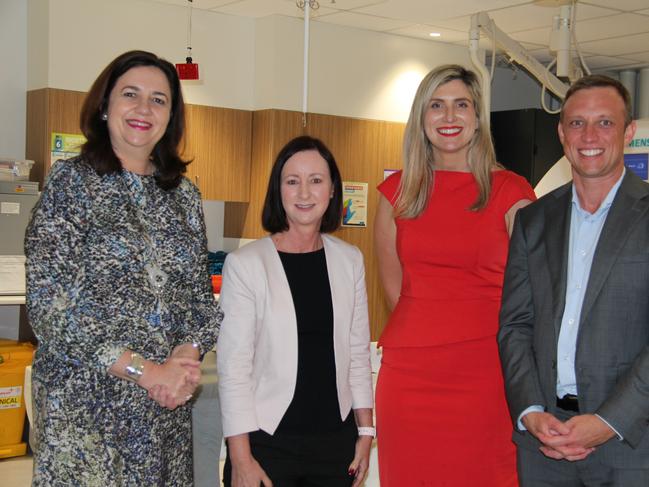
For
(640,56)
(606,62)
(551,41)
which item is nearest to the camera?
(551,41)

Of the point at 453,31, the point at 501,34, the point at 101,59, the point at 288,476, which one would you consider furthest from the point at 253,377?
the point at 453,31

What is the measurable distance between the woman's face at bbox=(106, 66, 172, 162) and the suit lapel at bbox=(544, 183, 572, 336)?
1.06 m

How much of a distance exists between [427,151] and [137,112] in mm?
1002

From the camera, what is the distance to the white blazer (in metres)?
2.16

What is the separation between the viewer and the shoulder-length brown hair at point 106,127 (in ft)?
6.74

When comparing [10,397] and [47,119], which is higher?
[47,119]

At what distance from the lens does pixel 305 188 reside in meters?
2.28

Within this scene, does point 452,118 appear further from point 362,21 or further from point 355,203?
point 355,203

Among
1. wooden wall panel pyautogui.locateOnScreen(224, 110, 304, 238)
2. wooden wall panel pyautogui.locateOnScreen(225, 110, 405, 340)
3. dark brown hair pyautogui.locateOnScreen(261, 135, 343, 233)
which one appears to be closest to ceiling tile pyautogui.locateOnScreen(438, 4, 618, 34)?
wooden wall panel pyautogui.locateOnScreen(225, 110, 405, 340)

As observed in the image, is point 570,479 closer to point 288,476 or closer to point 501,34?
point 288,476

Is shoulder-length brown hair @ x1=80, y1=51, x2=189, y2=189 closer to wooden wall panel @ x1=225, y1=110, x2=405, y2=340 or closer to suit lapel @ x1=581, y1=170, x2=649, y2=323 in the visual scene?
suit lapel @ x1=581, y1=170, x2=649, y2=323

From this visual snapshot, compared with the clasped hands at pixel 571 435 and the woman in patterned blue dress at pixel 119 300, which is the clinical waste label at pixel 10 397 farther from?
the clasped hands at pixel 571 435

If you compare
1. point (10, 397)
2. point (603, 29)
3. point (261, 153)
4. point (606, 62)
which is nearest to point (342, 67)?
point (261, 153)

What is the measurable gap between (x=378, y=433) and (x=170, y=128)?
116cm
